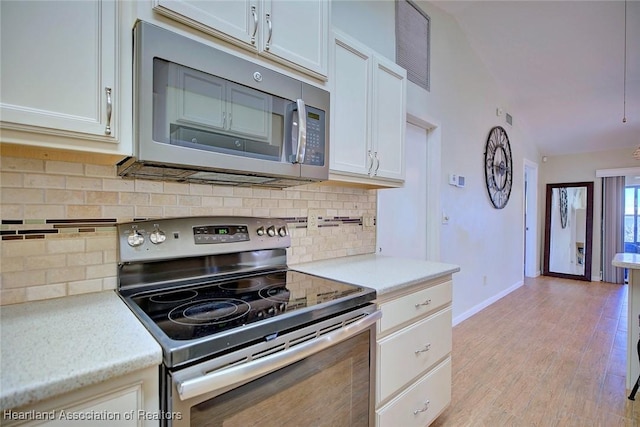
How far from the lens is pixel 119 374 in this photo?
66cm

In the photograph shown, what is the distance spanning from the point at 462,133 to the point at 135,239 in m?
3.40

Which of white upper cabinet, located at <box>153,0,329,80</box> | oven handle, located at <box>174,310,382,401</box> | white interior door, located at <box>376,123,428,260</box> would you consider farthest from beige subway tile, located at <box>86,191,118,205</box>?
white interior door, located at <box>376,123,428,260</box>

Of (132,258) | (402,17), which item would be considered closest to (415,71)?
(402,17)

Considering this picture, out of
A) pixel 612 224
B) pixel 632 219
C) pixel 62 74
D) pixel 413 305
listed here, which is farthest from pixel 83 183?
pixel 632 219

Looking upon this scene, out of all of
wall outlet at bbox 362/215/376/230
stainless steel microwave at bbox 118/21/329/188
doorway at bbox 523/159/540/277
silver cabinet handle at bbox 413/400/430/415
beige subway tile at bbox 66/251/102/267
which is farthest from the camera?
doorway at bbox 523/159/540/277

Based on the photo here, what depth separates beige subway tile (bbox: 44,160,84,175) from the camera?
1040 millimetres

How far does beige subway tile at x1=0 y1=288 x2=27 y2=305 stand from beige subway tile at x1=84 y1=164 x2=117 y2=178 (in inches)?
17.0

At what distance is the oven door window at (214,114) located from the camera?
0.99 meters

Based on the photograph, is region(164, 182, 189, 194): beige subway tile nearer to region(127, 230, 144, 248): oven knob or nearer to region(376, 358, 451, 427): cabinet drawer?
region(127, 230, 144, 248): oven knob

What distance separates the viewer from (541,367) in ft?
8.04

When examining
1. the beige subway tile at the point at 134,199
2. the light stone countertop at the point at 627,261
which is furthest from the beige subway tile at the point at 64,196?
the light stone countertop at the point at 627,261

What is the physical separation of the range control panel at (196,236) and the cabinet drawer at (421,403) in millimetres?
914

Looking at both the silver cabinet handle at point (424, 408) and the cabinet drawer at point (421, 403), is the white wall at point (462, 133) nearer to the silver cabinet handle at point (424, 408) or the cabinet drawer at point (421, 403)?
the cabinet drawer at point (421, 403)

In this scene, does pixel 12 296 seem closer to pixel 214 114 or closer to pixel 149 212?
pixel 149 212
